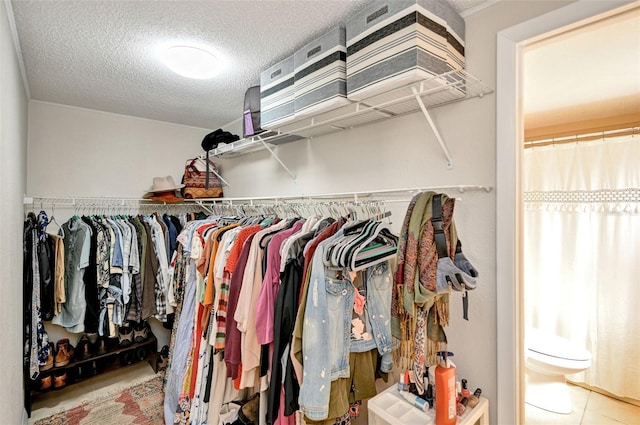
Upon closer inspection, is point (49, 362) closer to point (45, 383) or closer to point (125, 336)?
point (45, 383)

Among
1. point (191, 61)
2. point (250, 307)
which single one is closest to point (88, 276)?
point (250, 307)

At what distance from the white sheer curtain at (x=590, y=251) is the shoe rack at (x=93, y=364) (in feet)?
12.0

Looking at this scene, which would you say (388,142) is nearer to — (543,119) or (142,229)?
(543,119)

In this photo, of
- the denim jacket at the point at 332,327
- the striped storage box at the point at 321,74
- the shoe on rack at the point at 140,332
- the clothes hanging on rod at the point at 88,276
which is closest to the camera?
the denim jacket at the point at 332,327

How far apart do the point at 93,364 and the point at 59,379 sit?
0.23 m

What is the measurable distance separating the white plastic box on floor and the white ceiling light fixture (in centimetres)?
197

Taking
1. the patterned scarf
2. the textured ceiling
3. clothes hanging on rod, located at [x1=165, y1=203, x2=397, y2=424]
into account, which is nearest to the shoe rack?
clothes hanging on rod, located at [x1=165, y1=203, x2=397, y2=424]

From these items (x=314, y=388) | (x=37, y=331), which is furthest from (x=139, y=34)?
(x=37, y=331)

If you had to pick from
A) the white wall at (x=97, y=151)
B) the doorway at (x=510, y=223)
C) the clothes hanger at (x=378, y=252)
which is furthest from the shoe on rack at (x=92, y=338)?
the doorway at (x=510, y=223)

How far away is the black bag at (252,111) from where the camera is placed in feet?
7.09

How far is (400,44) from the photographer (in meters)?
1.19

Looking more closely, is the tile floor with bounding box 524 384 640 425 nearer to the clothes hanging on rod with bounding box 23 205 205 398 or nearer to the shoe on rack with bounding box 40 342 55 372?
the clothes hanging on rod with bounding box 23 205 205 398

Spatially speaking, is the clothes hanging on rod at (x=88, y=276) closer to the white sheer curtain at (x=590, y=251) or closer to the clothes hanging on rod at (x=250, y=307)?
the clothes hanging on rod at (x=250, y=307)

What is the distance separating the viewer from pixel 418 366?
1219 mm
